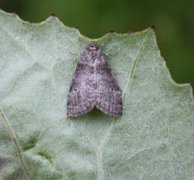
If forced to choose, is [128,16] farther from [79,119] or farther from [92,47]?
[79,119]

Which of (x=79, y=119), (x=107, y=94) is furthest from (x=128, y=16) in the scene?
(x=79, y=119)

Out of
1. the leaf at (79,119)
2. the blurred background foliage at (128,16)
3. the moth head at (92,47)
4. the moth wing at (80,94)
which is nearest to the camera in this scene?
the leaf at (79,119)

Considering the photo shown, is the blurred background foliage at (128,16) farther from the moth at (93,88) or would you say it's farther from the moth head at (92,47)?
the moth head at (92,47)

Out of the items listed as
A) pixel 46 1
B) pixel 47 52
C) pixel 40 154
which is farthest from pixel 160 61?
pixel 46 1

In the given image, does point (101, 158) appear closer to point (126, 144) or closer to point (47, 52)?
point (126, 144)

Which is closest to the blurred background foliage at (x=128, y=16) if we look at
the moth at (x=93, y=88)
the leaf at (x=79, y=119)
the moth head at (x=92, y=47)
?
A: the moth at (x=93, y=88)
